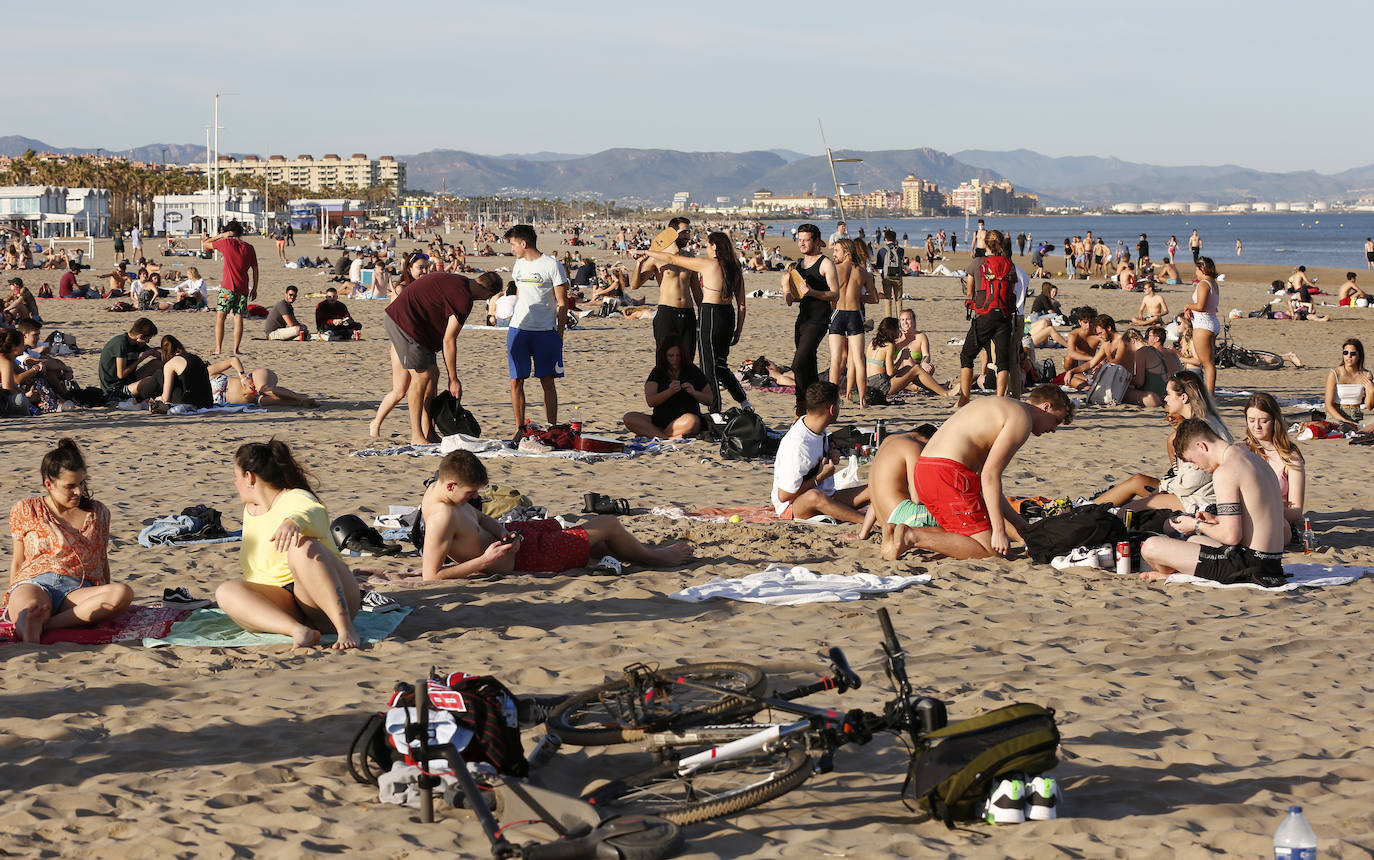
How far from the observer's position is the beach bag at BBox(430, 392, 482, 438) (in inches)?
420

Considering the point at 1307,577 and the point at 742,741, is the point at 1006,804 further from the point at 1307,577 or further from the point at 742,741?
the point at 1307,577

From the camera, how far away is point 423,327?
→ 1008cm

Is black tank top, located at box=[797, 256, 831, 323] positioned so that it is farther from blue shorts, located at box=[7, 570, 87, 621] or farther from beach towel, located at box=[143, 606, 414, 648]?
blue shorts, located at box=[7, 570, 87, 621]

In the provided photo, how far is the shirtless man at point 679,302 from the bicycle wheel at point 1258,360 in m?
9.01

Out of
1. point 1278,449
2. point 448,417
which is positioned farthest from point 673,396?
point 1278,449

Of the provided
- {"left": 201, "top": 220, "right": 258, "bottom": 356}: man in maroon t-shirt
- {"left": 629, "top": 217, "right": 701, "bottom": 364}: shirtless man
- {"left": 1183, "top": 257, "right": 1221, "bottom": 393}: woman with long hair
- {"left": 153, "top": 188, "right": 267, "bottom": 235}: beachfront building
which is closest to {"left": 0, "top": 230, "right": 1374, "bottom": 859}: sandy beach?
{"left": 629, "top": 217, "right": 701, "bottom": 364}: shirtless man

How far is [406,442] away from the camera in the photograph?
35.5 ft

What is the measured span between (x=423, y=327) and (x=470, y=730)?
6521 millimetres

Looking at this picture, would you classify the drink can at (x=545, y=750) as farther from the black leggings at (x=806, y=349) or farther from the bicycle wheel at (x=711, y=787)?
the black leggings at (x=806, y=349)

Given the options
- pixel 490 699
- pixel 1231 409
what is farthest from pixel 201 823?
pixel 1231 409

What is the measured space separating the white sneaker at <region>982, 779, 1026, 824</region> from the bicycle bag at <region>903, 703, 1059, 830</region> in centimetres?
3

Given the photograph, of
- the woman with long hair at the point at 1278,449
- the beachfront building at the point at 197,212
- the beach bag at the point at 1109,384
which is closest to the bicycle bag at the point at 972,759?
the woman with long hair at the point at 1278,449

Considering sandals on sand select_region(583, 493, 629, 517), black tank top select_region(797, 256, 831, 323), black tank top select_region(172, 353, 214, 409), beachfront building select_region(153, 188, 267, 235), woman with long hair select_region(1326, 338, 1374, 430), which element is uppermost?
beachfront building select_region(153, 188, 267, 235)

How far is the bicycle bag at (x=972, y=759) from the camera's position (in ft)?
12.2
